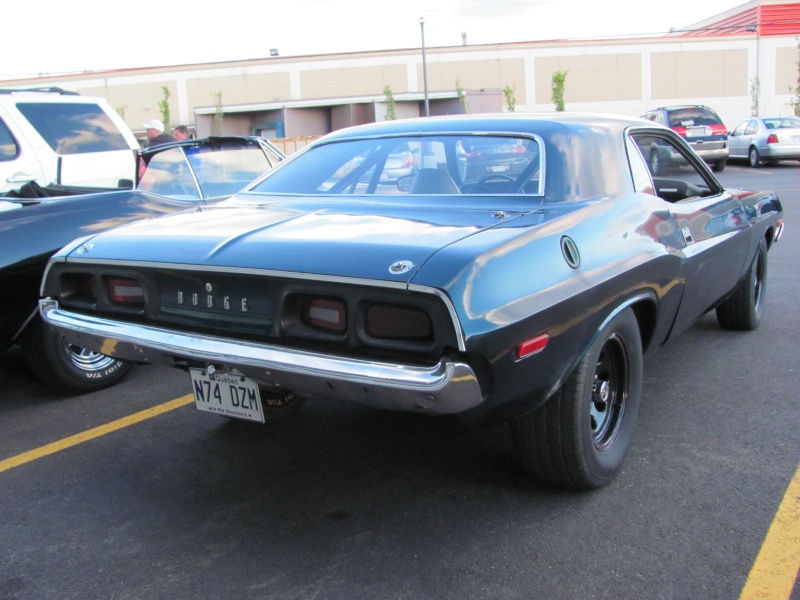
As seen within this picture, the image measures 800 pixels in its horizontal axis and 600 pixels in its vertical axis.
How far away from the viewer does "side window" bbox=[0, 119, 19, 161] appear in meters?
7.58

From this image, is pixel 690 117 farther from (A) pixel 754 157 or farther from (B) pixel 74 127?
(B) pixel 74 127

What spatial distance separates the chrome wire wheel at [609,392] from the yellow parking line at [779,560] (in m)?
0.68

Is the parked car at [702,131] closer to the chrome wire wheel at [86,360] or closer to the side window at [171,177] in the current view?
the side window at [171,177]

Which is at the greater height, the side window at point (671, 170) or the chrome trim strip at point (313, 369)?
the side window at point (671, 170)

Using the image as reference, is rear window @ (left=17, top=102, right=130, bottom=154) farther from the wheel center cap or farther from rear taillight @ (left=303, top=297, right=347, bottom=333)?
the wheel center cap

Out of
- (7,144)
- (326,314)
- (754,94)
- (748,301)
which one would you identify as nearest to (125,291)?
(326,314)

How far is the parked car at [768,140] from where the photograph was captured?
1997 cm

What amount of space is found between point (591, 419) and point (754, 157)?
20362 mm

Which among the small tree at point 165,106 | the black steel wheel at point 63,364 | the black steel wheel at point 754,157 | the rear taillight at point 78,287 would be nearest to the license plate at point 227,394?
the rear taillight at point 78,287

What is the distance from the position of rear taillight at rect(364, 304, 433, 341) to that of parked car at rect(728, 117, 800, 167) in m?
20.3

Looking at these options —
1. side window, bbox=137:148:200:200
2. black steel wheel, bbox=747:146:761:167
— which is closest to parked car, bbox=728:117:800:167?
black steel wheel, bbox=747:146:761:167

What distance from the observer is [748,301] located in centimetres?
521

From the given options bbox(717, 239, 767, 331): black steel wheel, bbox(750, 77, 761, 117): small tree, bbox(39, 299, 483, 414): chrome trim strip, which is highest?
bbox(750, 77, 761, 117): small tree

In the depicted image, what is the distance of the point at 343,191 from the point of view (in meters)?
3.77
